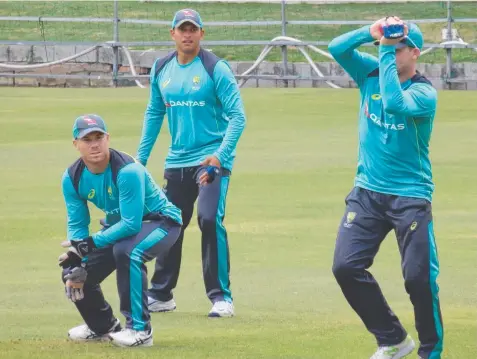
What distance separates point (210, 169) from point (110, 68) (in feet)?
67.3

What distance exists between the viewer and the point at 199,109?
1034cm

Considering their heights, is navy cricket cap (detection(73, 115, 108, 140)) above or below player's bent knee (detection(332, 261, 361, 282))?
above

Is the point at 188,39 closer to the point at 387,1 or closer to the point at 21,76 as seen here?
the point at 21,76

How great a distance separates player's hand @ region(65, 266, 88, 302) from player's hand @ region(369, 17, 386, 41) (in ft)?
7.50

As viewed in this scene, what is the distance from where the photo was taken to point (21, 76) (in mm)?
29500

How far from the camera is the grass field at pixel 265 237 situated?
9.12 m

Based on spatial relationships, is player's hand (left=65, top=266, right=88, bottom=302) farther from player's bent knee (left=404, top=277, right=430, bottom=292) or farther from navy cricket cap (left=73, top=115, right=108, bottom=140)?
player's bent knee (left=404, top=277, right=430, bottom=292)

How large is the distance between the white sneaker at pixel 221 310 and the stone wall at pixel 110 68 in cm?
1767

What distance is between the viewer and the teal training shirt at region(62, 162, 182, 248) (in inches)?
339

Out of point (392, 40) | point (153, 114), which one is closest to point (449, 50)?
point (153, 114)

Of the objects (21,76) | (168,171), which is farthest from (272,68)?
(168,171)

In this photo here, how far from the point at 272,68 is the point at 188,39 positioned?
760 inches

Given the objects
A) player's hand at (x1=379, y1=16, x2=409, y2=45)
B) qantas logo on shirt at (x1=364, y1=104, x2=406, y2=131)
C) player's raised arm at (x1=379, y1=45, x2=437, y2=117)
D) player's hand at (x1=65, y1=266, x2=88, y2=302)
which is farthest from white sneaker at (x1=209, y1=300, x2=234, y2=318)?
player's hand at (x1=379, y1=16, x2=409, y2=45)

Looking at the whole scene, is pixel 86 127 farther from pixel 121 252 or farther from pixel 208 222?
pixel 208 222
